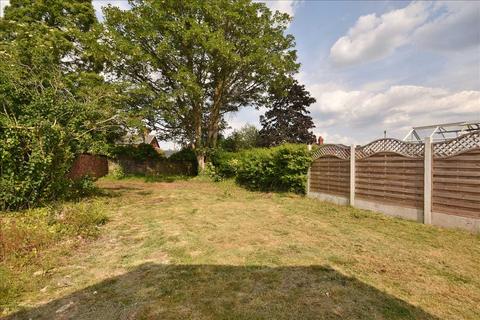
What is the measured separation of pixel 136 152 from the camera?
778 inches

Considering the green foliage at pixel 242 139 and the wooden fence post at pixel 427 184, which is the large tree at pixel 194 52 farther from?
the wooden fence post at pixel 427 184

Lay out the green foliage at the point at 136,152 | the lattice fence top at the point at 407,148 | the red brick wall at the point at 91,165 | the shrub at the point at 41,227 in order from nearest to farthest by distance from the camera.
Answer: the shrub at the point at 41,227 < the lattice fence top at the point at 407,148 < the red brick wall at the point at 91,165 < the green foliage at the point at 136,152

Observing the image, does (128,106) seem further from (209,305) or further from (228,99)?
(209,305)

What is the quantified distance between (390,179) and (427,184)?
3.36 ft

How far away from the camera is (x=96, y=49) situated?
1351 centimetres

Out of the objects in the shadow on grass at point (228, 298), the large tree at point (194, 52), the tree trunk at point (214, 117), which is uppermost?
the large tree at point (194, 52)

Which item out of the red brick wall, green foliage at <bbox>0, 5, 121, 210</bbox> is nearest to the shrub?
green foliage at <bbox>0, 5, 121, 210</bbox>

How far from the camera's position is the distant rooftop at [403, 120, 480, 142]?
1007 centimetres

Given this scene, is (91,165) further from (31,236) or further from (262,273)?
(262,273)

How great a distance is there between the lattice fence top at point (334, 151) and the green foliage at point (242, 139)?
10857 millimetres

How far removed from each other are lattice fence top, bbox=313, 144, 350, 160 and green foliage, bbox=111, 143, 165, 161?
45.3ft

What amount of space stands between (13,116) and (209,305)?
666 cm

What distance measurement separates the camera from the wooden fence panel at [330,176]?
8.77 meters

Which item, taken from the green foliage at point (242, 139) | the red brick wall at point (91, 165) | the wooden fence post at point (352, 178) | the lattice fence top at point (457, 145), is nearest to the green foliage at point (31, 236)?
the wooden fence post at point (352, 178)
